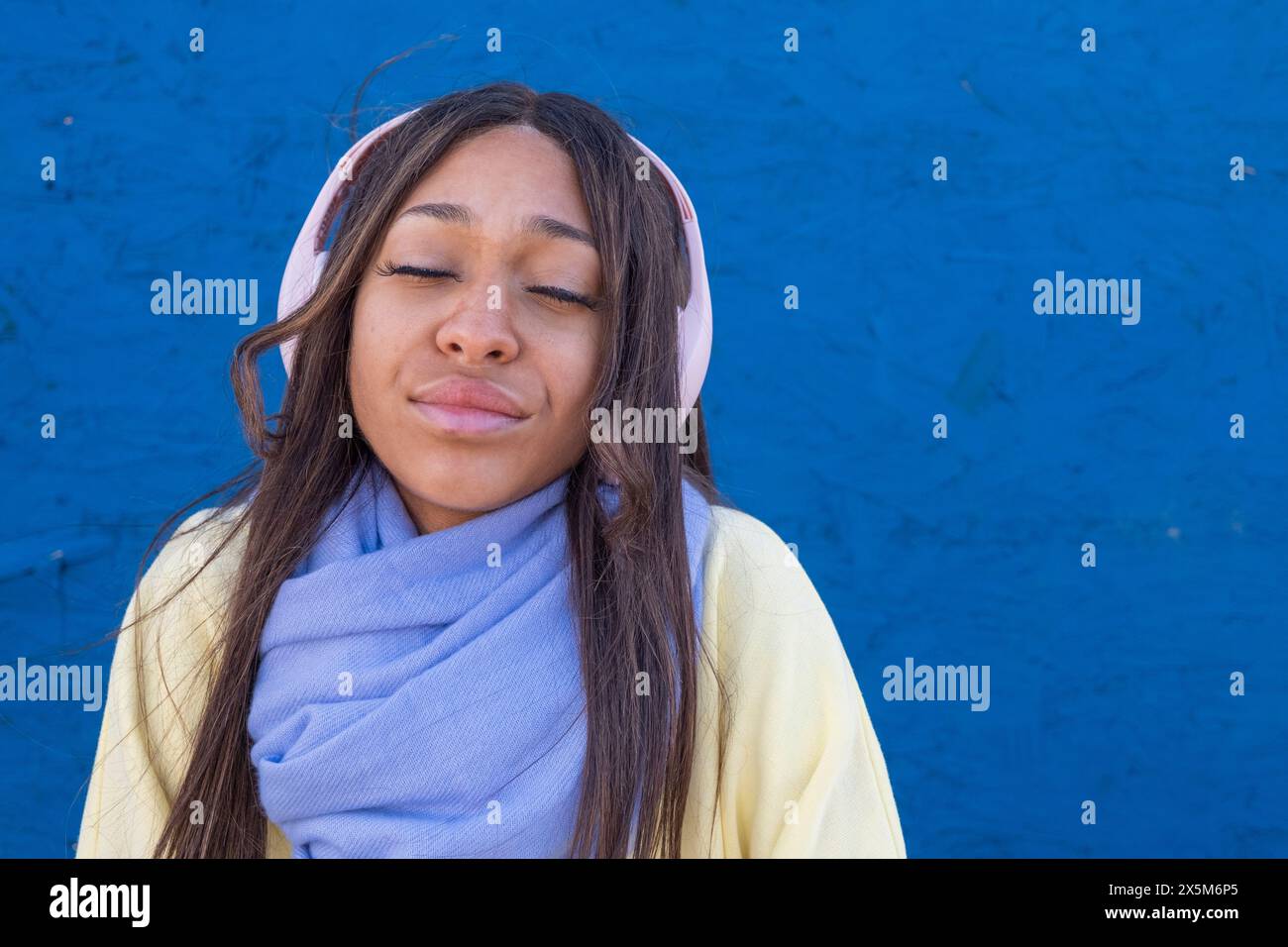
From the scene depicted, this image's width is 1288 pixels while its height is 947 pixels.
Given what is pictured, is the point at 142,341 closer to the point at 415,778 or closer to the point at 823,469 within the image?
the point at 823,469

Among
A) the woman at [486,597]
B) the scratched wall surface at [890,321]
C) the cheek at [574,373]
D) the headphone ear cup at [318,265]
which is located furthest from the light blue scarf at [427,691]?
the scratched wall surface at [890,321]

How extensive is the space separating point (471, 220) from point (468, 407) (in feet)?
0.65

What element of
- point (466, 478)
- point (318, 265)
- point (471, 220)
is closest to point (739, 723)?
point (466, 478)

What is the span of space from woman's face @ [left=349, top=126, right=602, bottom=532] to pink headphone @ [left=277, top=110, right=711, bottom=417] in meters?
0.15

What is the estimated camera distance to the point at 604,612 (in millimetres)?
1374

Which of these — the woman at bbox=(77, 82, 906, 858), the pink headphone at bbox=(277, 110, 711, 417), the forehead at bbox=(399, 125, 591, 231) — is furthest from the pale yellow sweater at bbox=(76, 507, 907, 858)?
the forehead at bbox=(399, 125, 591, 231)

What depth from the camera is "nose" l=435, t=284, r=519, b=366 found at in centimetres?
126

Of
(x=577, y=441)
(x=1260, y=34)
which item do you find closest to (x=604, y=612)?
(x=577, y=441)

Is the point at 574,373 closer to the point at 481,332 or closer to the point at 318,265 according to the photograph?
the point at 481,332

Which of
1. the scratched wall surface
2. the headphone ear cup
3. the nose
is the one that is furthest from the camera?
the scratched wall surface

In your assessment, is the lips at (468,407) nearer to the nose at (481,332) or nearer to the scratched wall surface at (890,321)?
the nose at (481,332)

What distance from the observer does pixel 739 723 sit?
1.37 metres

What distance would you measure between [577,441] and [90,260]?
152 centimetres

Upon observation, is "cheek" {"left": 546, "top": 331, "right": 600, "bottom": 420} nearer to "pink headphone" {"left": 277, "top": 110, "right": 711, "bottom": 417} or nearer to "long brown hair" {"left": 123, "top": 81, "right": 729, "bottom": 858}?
"long brown hair" {"left": 123, "top": 81, "right": 729, "bottom": 858}
